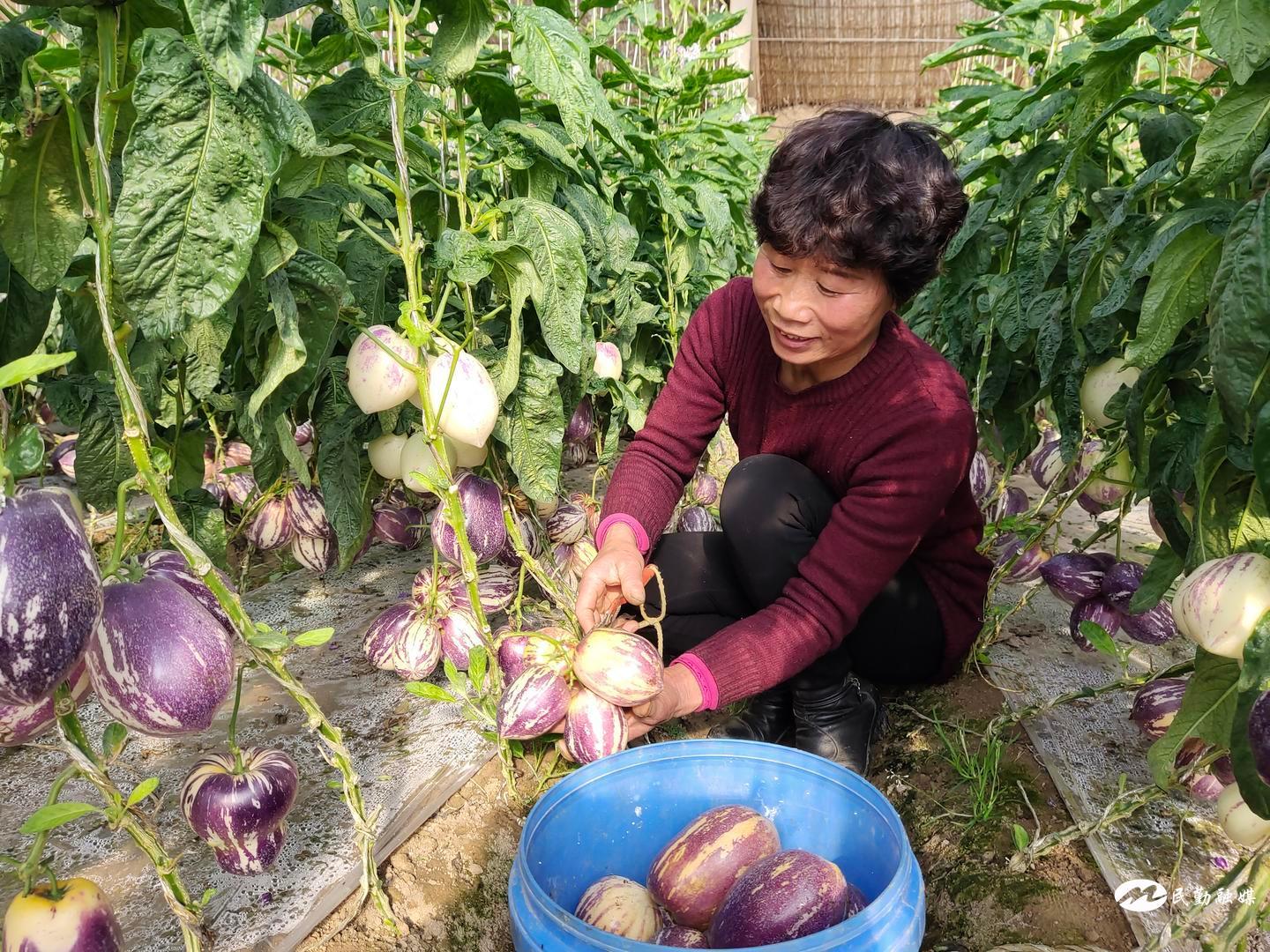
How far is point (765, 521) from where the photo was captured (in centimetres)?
167

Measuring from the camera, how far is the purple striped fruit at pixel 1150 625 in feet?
5.56

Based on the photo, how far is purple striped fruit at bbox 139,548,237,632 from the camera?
0.94 meters

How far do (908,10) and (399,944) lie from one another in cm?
970

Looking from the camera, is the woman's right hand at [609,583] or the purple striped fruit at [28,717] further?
the woman's right hand at [609,583]

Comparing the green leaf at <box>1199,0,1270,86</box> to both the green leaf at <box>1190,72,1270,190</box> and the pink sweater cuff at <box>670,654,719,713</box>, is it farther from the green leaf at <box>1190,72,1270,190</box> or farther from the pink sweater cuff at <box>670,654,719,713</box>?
the pink sweater cuff at <box>670,654,719,713</box>

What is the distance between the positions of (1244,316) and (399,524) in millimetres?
1603

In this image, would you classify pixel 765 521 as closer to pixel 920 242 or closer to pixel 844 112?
pixel 920 242

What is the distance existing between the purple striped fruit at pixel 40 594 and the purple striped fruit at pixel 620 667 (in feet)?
2.02

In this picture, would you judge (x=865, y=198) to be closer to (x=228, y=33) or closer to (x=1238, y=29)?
(x=1238, y=29)

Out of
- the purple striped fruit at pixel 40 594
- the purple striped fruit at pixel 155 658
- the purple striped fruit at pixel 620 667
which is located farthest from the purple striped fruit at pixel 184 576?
the purple striped fruit at pixel 620 667

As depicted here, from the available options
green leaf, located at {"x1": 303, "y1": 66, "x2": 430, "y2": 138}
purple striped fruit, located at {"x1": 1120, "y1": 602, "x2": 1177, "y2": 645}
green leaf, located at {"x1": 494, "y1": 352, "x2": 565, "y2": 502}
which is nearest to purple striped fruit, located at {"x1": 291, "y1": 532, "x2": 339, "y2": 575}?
green leaf, located at {"x1": 494, "y1": 352, "x2": 565, "y2": 502}

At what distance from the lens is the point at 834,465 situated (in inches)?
65.9

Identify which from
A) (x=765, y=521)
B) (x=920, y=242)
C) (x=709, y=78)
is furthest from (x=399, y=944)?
(x=709, y=78)

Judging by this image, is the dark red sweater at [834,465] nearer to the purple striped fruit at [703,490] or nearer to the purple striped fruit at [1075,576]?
the purple striped fruit at [1075,576]
